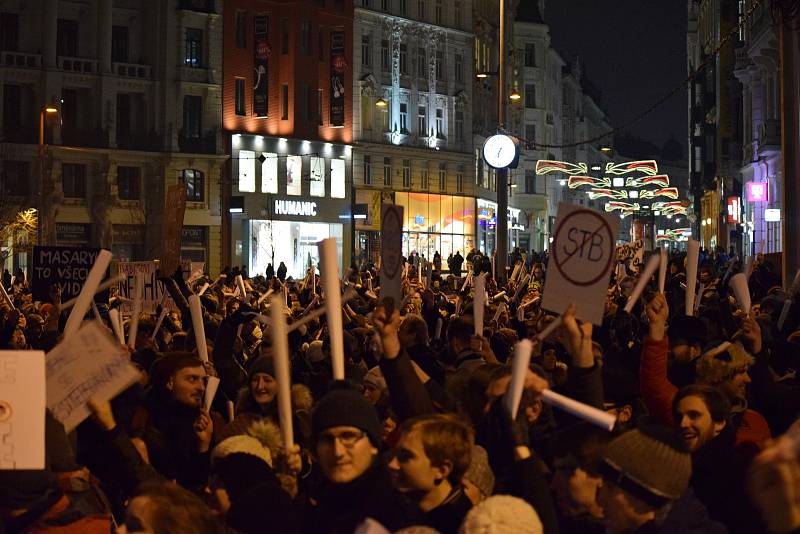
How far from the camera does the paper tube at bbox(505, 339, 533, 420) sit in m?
4.20

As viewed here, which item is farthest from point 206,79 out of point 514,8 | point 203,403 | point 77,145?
point 203,403

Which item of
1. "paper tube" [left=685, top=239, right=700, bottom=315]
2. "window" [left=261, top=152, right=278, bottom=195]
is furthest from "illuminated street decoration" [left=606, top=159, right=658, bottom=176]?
"paper tube" [left=685, top=239, right=700, bottom=315]

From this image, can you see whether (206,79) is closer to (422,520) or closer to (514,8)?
(514,8)

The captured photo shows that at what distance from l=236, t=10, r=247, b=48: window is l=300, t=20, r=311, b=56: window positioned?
3.08 m

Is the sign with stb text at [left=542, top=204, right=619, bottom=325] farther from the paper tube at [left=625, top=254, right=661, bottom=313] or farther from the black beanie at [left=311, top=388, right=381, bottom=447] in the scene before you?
the black beanie at [left=311, top=388, right=381, bottom=447]

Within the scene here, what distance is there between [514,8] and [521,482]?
85.3 m

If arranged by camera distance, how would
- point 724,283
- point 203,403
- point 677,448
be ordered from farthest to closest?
point 724,283
point 203,403
point 677,448

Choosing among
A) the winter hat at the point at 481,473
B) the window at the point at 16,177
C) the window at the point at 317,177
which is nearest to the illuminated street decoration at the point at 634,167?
the window at the point at 317,177

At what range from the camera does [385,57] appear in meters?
65.9

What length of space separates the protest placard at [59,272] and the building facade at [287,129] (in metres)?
43.7

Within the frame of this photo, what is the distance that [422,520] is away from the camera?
4.36m

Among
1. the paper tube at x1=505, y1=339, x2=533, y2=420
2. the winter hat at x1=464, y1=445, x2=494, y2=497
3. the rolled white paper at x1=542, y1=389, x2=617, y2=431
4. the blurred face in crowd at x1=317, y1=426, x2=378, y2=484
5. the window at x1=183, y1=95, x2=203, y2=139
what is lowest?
the winter hat at x1=464, y1=445, x2=494, y2=497

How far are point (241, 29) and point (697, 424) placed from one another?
5593 cm

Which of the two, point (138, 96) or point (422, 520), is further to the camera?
point (138, 96)
